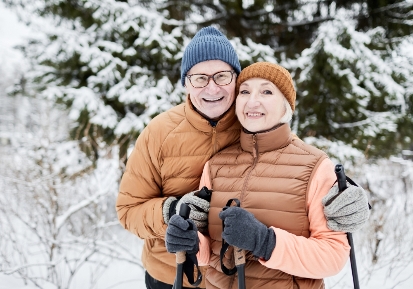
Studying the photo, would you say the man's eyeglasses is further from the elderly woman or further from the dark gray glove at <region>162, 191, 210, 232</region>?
the dark gray glove at <region>162, 191, 210, 232</region>

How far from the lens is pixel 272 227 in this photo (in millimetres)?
1354

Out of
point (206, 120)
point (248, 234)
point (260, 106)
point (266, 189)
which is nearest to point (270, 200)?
point (266, 189)

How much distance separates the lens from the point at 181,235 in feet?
4.60

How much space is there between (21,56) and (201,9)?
3863 mm

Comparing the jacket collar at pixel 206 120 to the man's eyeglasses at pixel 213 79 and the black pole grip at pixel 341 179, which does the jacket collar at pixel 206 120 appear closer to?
the man's eyeglasses at pixel 213 79

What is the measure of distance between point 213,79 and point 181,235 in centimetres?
93

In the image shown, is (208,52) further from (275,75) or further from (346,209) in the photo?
(346,209)

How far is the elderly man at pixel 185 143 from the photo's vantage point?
1.86 metres

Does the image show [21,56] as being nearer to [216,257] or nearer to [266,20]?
[266,20]

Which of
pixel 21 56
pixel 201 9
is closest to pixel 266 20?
pixel 201 9

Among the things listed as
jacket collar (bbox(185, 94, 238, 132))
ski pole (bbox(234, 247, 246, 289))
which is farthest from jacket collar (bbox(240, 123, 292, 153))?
ski pole (bbox(234, 247, 246, 289))

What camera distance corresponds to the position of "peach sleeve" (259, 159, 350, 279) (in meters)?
1.31

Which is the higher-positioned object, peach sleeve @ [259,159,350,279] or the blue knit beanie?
the blue knit beanie

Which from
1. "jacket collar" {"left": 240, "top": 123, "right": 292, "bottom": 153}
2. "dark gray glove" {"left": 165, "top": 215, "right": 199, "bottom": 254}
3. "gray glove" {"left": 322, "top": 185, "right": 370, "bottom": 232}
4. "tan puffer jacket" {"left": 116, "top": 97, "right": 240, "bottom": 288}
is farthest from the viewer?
"tan puffer jacket" {"left": 116, "top": 97, "right": 240, "bottom": 288}
